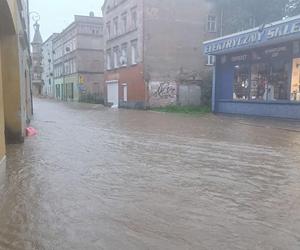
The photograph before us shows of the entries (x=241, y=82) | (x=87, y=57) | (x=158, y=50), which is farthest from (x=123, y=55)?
(x=87, y=57)

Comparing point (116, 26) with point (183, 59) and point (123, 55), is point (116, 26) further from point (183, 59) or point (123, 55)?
point (183, 59)

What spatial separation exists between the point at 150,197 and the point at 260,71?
16.7 meters

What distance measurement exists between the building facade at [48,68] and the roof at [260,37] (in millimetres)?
46828

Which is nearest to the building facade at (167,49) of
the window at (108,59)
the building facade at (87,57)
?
the window at (108,59)

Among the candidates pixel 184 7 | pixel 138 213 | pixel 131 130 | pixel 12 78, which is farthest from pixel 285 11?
pixel 138 213

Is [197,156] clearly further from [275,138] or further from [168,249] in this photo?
[168,249]

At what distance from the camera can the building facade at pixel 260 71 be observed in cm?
1872

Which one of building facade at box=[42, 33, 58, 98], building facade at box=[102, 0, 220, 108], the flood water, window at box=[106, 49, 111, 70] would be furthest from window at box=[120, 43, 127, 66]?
building facade at box=[42, 33, 58, 98]

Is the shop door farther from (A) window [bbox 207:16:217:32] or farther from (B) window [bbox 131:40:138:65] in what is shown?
(A) window [bbox 207:16:217:32]

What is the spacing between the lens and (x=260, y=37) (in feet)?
63.9

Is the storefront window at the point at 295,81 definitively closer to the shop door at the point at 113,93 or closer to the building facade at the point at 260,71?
the building facade at the point at 260,71

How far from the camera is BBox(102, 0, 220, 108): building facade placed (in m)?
30.8

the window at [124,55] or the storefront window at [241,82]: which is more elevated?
the window at [124,55]

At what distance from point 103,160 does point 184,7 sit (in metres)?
24.9
